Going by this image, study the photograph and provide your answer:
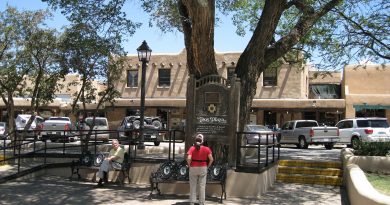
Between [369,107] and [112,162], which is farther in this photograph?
[369,107]

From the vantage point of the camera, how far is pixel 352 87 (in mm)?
43656

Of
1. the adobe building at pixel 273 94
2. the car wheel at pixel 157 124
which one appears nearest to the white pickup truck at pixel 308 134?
the car wheel at pixel 157 124

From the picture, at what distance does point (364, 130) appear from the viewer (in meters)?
Answer: 27.7

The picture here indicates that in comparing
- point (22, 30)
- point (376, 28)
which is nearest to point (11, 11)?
point (22, 30)

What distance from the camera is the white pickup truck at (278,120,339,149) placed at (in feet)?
93.6

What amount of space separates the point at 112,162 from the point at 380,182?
6799mm

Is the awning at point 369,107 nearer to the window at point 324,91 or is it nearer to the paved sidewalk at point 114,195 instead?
the window at point 324,91

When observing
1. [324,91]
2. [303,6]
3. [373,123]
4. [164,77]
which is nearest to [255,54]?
[303,6]

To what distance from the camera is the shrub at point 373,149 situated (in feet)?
51.1

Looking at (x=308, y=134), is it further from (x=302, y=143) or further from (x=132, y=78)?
(x=132, y=78)

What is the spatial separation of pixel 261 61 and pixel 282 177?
3571 millimetres

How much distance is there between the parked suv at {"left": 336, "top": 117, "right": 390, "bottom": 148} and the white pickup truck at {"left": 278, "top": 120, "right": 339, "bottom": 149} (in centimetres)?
73

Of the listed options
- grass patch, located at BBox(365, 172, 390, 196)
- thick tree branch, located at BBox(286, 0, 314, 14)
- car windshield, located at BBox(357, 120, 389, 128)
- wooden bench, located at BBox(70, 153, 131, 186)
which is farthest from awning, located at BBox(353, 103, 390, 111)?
wooden bench, located at BBox(70, 153, 131, 186)

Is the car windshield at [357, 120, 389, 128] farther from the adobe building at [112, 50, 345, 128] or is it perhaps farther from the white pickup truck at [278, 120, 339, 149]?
the adobe building at [112, 50, 345, 128]
